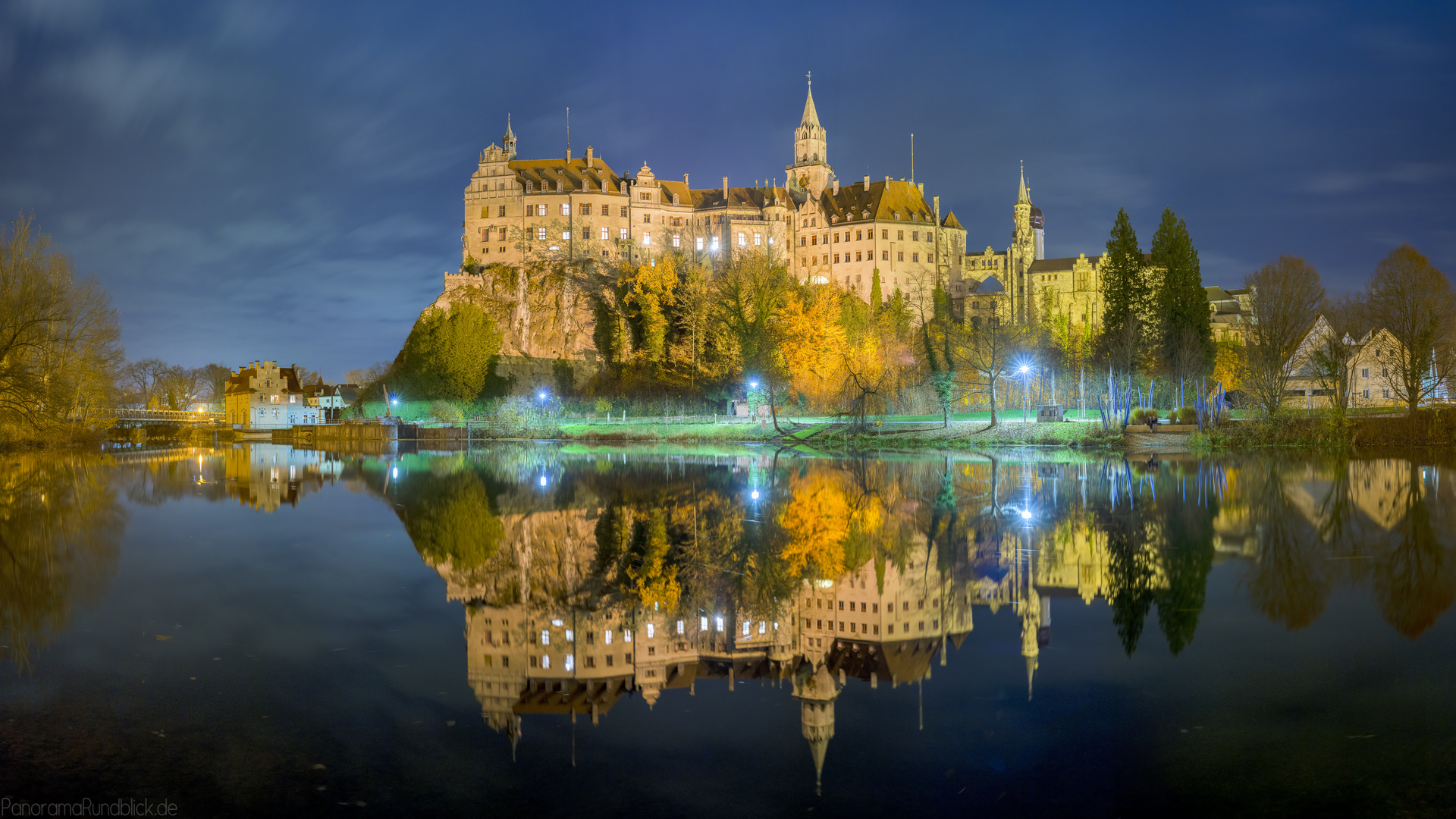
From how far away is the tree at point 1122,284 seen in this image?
42.4 meters

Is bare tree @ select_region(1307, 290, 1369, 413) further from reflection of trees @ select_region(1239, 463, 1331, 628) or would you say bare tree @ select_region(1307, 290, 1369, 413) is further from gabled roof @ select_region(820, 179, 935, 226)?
gabled roof @ select_region(820, 179, 935, 226)

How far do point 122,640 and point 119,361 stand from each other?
144 feet

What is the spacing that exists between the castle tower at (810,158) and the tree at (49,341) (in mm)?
71559

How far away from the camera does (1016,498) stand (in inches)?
689

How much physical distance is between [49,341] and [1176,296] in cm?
5017

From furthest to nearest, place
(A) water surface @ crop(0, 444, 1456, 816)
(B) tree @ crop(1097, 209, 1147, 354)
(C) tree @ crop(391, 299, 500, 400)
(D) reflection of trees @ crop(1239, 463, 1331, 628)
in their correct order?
1. (C) tree @ crop(391, 299, 500, 400)
2. (B) tree @ crop(1097, 209, 1147, 354)
3. (D) reflection of trees @ crop(1239, 463, 1331, 628)
4. (A) water surface @ crop(0, 444, 1456, 816)

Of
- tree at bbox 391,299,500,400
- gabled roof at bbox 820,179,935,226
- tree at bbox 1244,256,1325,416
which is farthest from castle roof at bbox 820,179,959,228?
tree at bbox 1244,256,1325,416

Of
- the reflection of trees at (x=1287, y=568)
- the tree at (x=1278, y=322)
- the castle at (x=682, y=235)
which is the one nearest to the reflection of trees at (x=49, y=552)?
the reflection of trees at (x=1287, y=568)

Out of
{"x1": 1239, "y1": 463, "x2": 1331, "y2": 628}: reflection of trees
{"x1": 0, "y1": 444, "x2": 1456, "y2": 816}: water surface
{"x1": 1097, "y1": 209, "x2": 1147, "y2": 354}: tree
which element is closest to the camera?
{"x1": 0, "y1": 444, "x2": 1456, "y2": 816}: water surface

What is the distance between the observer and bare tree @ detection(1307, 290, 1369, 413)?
41.7 metres

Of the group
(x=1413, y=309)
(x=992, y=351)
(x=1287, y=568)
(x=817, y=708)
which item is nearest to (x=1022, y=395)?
(x=992, y=351)

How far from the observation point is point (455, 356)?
66.7 m

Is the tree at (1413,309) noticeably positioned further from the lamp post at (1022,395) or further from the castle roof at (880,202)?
the castle roof at (880,202)

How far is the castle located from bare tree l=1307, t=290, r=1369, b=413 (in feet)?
85.9
